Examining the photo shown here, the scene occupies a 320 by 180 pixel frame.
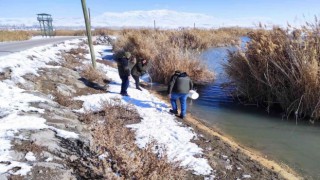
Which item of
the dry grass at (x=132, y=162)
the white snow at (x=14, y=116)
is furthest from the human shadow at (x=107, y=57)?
the dry grass at (x=132, y=162)

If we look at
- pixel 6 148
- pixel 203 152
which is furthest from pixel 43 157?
pixel 203 152

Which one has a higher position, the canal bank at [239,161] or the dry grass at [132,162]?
the dry grass at [132,162]

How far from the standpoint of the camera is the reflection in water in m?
7.49

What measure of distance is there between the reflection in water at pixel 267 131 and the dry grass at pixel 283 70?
552 mm

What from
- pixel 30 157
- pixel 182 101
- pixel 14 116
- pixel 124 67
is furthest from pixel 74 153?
pixel 124 67

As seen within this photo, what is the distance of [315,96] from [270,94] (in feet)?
5.84

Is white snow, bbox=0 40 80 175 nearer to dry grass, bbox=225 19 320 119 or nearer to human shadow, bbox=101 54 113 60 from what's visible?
dry grass, bbox=225 19 320 119

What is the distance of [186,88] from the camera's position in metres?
10.0

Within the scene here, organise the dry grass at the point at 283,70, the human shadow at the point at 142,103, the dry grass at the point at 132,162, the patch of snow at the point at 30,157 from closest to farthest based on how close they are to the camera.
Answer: the dry grass at the point at 132,162 → the patch of snow at the point at 30,157 → the dry grass at the point at 283,70 → the human shadow at the point at 142,103

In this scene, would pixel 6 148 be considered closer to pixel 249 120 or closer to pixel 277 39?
pixel 249 120

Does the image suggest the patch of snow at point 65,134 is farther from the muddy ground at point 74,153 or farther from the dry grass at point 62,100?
the dry grass at point 62,100

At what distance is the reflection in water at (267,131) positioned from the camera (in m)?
7.49

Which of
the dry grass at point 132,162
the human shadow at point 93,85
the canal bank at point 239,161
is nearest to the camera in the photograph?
the dry grass at point 132,162

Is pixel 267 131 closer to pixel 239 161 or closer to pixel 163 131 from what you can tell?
pixel 239 161
